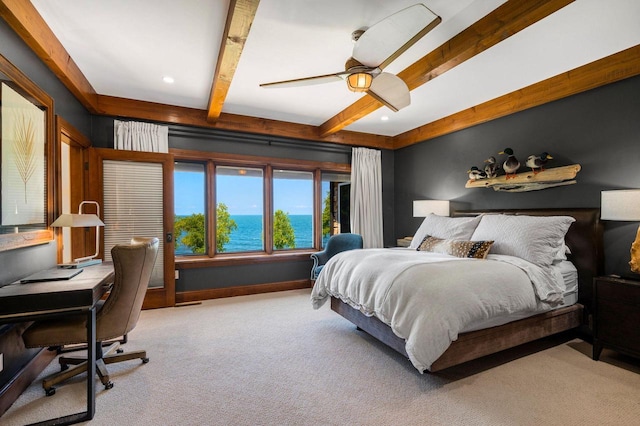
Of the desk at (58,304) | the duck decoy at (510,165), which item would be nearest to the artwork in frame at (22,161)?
the desk at (58,304)

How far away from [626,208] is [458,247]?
131 centimetres

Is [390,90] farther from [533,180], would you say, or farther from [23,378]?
[23,378]

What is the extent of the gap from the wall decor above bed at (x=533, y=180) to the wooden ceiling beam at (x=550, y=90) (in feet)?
2.59

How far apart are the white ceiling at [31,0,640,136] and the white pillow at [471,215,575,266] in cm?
152

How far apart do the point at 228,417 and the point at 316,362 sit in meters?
0.85

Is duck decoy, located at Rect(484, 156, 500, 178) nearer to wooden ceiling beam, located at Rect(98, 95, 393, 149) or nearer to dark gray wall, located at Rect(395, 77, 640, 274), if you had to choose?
dark gray wall, located at Rect(395, 77, 640, 274)

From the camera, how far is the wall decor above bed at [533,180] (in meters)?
3.10

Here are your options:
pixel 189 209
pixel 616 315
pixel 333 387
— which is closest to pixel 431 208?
pixel 616 315

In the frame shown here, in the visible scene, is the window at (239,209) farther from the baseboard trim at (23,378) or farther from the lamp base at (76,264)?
the baseboard trim at (23,378)

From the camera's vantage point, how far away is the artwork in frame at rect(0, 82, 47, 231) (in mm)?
1926

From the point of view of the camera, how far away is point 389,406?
6.27ft

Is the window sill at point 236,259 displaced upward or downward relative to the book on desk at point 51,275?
downward

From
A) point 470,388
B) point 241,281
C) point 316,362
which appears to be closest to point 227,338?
point 316,362

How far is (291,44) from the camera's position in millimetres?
2541
